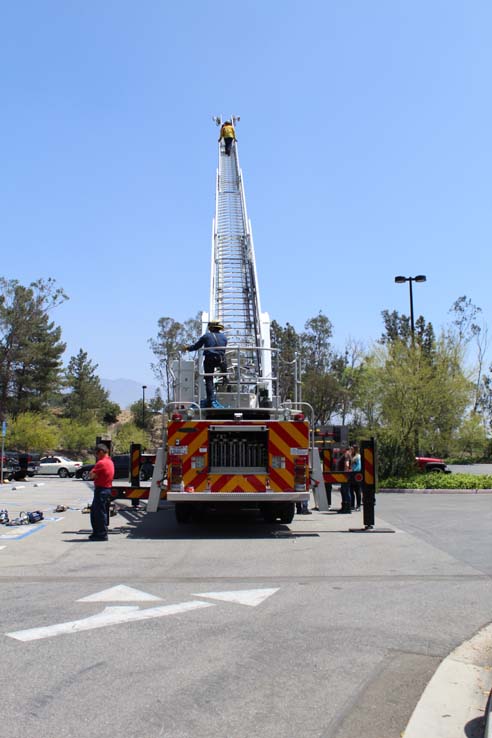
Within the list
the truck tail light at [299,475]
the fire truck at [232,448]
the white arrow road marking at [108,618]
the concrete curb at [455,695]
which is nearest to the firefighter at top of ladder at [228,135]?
the fire truck at [232,448]

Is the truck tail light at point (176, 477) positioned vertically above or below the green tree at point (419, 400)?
below

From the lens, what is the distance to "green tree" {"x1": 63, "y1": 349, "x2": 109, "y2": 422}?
81.7 metres

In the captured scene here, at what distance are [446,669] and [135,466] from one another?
1052cm

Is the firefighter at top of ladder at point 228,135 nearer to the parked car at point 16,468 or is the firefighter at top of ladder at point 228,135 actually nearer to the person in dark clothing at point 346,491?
the person in dark clothing at point 346,491

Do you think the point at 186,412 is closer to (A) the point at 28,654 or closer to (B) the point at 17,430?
(A) the point at 28,654

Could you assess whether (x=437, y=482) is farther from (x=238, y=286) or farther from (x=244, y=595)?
(x=244, y=595)

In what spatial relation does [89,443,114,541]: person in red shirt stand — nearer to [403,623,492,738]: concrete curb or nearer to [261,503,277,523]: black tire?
[261,503,277,523]: black tire

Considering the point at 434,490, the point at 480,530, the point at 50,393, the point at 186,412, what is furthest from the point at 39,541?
the point at 50,393

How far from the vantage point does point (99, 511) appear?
11.6 metres

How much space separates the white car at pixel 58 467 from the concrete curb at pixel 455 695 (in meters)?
39.3

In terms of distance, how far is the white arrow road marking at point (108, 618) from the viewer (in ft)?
19.6

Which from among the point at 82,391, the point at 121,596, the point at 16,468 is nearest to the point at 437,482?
the point at 121,596

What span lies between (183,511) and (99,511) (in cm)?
217

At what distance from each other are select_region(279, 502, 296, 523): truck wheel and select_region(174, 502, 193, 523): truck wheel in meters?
1.69
